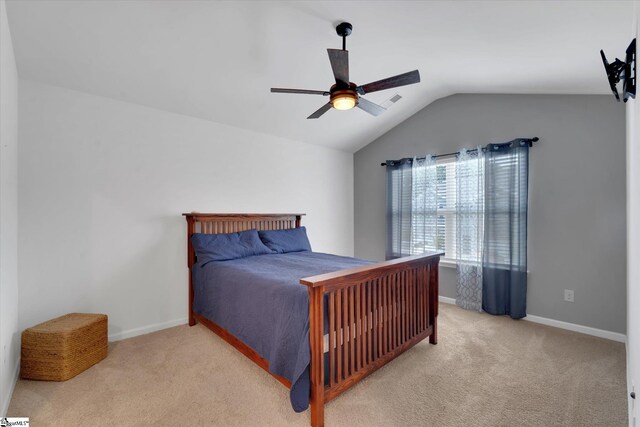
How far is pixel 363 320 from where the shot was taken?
192 centimetres

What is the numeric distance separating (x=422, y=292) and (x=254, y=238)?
1.83 m

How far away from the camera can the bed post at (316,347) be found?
1592 mm

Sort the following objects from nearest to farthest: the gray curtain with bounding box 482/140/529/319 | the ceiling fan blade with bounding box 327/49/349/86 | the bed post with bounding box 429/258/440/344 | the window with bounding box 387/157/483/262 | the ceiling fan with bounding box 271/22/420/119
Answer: the ceiling fan blade with bounding box 327/49/349/86 → the ceiling fan with bounding box 271/22/420/119 → the bed post with bounding box 429/258/440/344 → the gray curtain with bounding box 482/140/529/319 → the window with bounding box 387/157/483/262

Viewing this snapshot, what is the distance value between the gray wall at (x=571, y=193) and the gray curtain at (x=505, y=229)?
0.10 metres

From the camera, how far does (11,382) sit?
189cm

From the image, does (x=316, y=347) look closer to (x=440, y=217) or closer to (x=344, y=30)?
(x=344, y=30)

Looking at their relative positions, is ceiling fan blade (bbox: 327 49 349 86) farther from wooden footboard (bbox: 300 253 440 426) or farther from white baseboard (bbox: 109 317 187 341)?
white baseboard (bbox: 109 317 187 341)

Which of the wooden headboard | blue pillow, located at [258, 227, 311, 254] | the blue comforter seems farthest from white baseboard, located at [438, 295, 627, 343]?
the wooden headboard

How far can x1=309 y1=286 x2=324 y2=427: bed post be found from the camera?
62.7 inches

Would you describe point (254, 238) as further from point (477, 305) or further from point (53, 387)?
point (477, 305)

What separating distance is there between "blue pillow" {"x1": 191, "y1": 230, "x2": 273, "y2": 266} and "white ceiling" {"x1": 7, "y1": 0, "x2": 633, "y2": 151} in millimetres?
1359

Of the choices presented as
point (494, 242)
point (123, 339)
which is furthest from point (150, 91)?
point (494, 242)

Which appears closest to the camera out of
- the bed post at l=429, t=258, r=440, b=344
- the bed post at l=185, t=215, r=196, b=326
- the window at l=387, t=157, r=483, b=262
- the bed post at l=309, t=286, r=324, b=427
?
the bed post at l=309, t=286, r=324, b=427

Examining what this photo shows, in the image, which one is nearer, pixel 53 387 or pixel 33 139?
pixel 53 387
